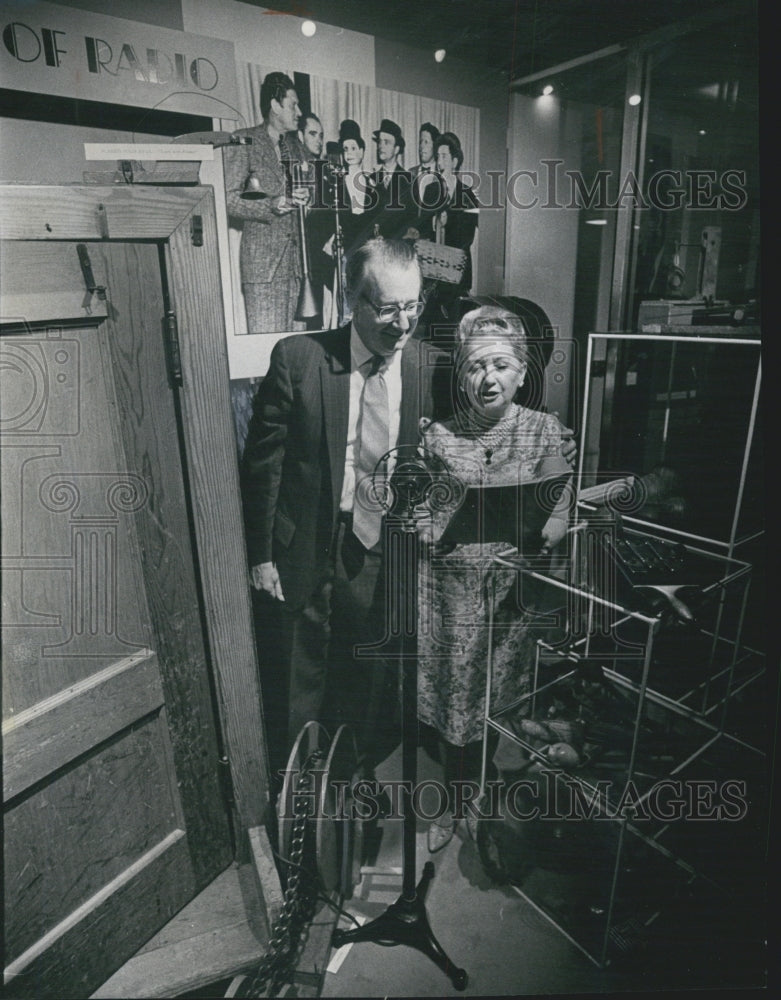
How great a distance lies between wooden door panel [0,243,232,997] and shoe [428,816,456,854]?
848mm

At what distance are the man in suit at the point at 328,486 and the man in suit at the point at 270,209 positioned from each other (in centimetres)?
11

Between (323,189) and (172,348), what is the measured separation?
0.58 m

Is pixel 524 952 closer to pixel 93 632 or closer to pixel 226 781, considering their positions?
pixel 226 781

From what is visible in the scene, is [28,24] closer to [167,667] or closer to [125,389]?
[125,389]

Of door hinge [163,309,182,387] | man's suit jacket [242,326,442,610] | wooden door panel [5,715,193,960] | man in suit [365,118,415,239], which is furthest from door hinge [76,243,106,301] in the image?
wooden door panel [5,715,193,960]

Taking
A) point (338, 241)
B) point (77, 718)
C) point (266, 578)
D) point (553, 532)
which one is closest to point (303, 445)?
point (266, 578)

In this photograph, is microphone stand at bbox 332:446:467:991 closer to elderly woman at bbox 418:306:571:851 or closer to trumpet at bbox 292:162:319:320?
elderly woman at bbox 418:306:571:851

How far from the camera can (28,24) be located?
1.38 meters

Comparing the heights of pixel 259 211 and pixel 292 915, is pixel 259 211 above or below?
above

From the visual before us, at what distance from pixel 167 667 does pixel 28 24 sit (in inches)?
64.0

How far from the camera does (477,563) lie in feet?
6.55

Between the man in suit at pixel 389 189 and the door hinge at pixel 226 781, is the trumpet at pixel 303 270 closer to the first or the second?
the man in suit at pixel 389 189

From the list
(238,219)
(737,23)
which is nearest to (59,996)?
(238,219)
